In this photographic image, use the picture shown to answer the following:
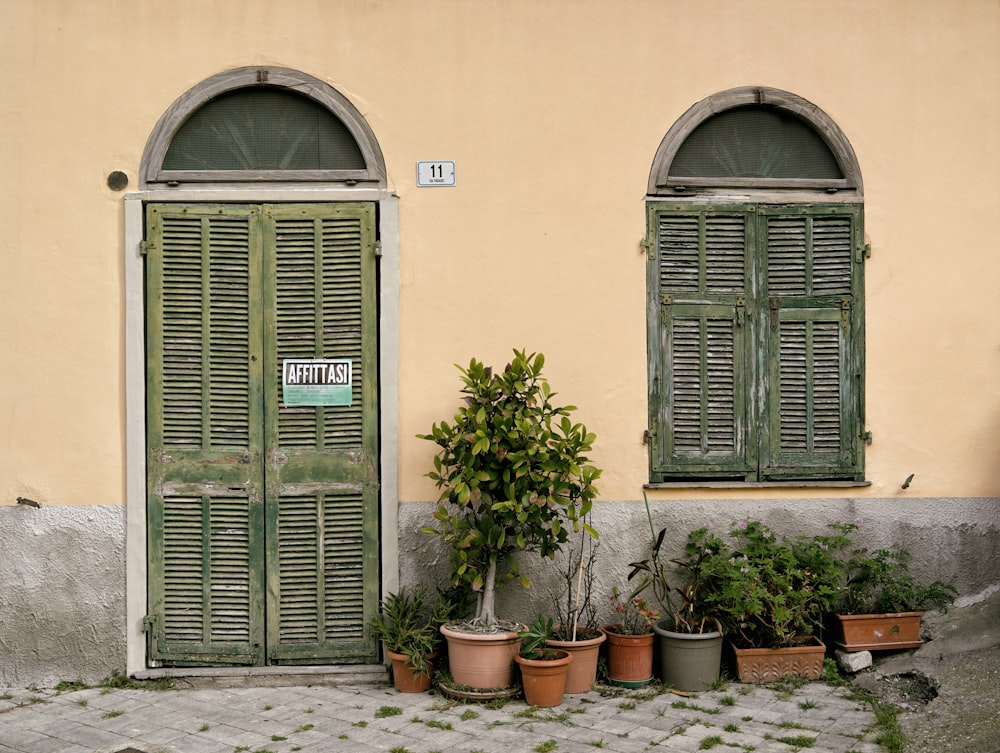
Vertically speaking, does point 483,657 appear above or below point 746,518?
below

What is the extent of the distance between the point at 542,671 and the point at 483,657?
326mm

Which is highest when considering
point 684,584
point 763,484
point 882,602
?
point 763,484

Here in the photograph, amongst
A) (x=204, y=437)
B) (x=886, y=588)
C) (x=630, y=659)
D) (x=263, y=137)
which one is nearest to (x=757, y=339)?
(x=886, y=588)

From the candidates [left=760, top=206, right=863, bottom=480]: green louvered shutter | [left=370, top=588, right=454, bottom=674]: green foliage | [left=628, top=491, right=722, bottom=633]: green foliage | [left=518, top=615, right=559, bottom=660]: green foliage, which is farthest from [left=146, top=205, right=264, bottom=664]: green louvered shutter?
[left=760, top=206, right=863, bottom=480]: green louvered shutter

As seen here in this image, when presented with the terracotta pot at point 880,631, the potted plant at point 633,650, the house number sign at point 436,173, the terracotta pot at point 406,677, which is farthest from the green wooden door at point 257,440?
the terracotta pot at point 880,631

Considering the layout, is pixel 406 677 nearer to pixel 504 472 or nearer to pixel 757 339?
pixel 504 472

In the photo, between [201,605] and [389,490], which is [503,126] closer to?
[389,490]

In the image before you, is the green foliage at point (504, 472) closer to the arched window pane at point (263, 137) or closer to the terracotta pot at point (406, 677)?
the terracotta pot at point (406, 677)

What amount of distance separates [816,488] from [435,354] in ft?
7.72

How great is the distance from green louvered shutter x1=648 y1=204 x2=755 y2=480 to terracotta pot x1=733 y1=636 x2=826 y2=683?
1.00 metres

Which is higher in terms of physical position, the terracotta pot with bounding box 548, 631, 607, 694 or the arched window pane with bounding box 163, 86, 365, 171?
the arched window pane with bounding box 163, 86, 365, 171

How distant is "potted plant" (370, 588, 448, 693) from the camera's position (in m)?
5.29

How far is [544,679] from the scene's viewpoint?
505 cm

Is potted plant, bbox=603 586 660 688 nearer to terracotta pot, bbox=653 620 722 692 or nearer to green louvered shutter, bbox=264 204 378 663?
terracotta pot, bbox=653 620 722 692
